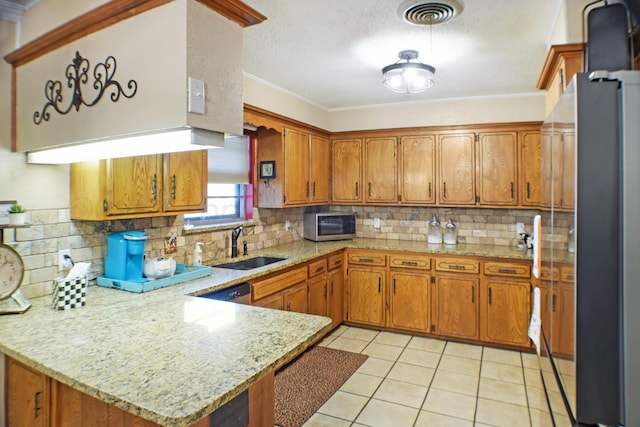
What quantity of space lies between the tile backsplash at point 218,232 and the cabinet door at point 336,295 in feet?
2.42

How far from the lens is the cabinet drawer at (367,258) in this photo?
439 centimetres

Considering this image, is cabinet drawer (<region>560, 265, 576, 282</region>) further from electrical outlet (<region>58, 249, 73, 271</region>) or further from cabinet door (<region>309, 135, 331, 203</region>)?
cabinet door (<region>309, 135, 331, 203</region>)

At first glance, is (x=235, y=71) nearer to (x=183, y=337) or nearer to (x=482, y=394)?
(x=183, y=337)

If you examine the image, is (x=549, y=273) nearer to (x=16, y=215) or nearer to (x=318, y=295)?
(x=16, y=215)

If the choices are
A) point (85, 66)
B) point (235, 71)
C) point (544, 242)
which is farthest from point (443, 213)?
point (85, 66)

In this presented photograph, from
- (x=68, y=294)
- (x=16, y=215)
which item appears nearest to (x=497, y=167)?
(x=68, y=294)

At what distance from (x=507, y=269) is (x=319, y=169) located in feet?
7.62

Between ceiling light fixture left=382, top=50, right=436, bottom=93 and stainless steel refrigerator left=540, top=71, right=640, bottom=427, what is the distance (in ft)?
6.43

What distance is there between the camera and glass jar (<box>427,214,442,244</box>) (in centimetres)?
457

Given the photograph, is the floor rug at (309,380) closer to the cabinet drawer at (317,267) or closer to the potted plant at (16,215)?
the cabinet drawer at (317,267)

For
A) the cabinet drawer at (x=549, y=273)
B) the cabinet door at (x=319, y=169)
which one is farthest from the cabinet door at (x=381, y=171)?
the cabinet drawer at (x=549, y=273)

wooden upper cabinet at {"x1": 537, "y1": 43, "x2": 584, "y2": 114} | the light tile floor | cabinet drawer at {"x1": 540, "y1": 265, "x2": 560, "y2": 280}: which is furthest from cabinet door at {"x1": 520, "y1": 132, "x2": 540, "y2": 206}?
cabinet drawer at {"x1": 540, "y1": 265, "x2": 560, "y2": 280}

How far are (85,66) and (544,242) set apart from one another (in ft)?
6.81

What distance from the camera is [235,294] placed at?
2.80 meters
